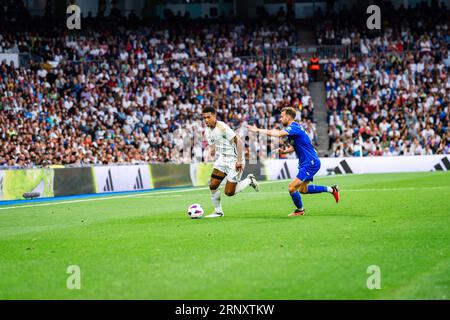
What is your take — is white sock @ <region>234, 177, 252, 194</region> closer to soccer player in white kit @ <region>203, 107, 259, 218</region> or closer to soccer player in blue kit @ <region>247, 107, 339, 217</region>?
soccer player in white kit @ <region>203, 107, 259, 218</region>

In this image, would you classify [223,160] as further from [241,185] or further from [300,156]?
[300,156]

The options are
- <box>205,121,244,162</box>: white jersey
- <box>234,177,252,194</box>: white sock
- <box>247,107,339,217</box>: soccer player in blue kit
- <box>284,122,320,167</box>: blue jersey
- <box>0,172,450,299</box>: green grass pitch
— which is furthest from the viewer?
<box>234,177,252,194</box>: white sock

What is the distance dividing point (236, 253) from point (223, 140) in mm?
7142

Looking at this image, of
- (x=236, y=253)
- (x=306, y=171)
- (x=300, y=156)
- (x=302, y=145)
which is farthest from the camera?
(x=300, y=156)

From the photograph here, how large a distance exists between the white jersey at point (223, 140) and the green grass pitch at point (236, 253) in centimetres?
137

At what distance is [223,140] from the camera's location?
729 inches

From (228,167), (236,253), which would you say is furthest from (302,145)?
(236,253)

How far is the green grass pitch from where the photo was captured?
8.77m

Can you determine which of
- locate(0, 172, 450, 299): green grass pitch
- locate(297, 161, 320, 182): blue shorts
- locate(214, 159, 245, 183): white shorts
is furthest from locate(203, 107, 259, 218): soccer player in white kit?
locate(297, 161, 320, 182): blue shorts

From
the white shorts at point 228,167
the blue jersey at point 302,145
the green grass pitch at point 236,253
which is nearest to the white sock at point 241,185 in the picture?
the white shorts at point 228,167

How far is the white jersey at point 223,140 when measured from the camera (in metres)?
18.4

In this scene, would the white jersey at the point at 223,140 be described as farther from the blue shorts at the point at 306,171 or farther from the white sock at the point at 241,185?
the blue shorts at the point at 306,171

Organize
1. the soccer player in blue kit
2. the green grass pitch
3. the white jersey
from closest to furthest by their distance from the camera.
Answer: the green grass pitch → the soccer player in blue kit → the white jersey

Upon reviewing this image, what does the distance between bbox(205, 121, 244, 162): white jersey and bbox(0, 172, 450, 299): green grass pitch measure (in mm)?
1367
